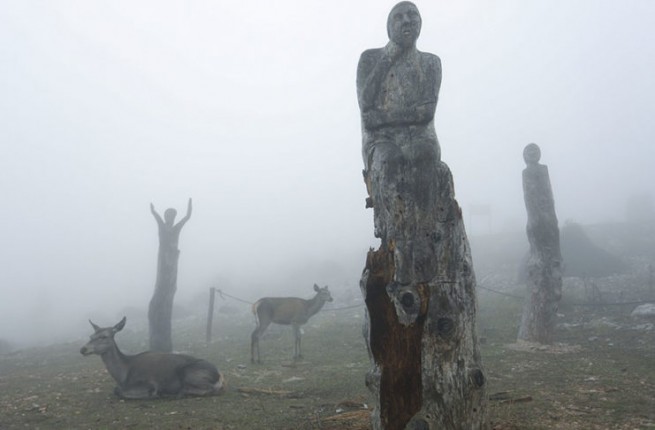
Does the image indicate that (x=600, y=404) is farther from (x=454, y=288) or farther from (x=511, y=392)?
(x=454, y=288)

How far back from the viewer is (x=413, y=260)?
473 centimetres

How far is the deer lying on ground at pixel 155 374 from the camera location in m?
8.87

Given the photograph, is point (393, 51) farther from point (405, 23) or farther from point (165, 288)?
point (165, 288)

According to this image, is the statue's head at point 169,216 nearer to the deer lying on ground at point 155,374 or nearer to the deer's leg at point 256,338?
the deer's leg at point 256,338

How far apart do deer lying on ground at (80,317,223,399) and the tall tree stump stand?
215 inches

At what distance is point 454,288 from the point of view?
4.56 meters

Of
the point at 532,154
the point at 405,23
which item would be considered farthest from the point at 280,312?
the point at 405,23

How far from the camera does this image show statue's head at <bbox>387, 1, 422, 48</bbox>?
5344mm

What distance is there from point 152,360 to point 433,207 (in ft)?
22.7

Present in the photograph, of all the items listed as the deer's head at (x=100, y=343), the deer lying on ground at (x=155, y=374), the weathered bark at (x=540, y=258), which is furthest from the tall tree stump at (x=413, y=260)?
the weathered bark at (x=540, y=258)

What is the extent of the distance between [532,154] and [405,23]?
33.7 ft

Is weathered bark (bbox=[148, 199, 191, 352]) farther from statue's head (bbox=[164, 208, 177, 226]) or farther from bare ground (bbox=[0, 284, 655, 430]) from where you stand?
bare ground (bbox=[0, 284, 655, 430])

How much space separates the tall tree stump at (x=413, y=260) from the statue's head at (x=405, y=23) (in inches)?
0.4

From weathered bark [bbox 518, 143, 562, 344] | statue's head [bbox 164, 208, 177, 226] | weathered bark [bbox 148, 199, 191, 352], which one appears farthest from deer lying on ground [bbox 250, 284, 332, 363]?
weathered bark [bbox 518, 143, 562, 344]
